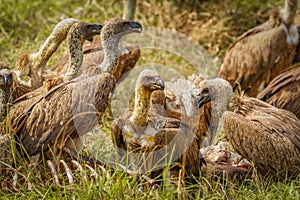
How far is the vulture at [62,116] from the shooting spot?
6.64 metres

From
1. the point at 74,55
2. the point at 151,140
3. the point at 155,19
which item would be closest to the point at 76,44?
the point at 74,55

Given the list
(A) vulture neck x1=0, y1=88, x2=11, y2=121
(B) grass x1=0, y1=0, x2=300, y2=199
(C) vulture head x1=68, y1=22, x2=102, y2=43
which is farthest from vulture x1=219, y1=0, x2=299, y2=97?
(A) vulture neck x1=0, y1=88, x2=11, y2=121

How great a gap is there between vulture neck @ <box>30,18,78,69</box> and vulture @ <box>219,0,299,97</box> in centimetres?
259

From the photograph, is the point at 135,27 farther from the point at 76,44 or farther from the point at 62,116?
the point at 62,116

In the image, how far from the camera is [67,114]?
21.9 ft

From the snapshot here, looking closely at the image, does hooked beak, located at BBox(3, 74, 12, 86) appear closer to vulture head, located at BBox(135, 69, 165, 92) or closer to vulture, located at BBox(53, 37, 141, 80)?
vulture, located at BBox(53, 37, 141, 80)

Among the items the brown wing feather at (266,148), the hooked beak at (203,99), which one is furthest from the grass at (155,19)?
the brown wing feather at (266,148)

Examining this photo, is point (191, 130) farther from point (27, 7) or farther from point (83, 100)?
point (27, 7)

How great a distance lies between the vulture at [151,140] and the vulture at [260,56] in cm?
301

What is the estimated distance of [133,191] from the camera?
19.6ft

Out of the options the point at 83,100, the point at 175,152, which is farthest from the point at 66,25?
the point at 175,152

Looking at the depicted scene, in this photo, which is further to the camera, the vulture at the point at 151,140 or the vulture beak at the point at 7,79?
the vulture beak at the point at 7,79

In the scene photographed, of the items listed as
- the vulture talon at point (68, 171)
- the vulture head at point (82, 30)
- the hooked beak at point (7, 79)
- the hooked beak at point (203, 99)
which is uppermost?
the vulture head at point (82, 30)

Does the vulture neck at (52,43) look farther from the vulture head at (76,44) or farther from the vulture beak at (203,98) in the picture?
the vulture beak at (203,98)
